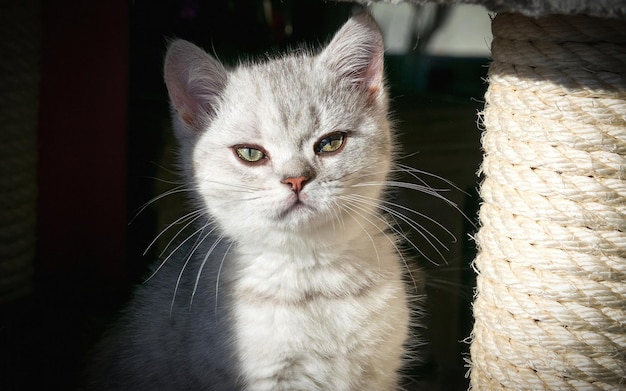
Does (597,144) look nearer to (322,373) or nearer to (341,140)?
(341,140)

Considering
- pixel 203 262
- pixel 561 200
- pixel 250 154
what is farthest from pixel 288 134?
pixel 561 200

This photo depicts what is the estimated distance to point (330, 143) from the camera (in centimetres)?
141

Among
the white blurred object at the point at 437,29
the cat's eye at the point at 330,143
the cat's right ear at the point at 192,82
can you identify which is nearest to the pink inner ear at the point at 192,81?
the cat's right ear at the point at 192,82

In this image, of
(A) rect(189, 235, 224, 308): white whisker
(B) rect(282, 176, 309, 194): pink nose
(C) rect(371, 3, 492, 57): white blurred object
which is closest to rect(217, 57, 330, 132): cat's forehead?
(B) rect(282, 176, 309, 194): pink nose

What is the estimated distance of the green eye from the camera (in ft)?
4.57

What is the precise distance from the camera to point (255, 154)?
4.58 ft

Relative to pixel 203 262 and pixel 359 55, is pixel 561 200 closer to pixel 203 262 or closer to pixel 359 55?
pixel 359 55

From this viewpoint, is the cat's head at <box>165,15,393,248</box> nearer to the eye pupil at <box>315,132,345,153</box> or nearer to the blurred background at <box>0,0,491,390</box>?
the eye pupil at <box>315,132,345,153</box>

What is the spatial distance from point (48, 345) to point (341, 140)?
1096 millimetres

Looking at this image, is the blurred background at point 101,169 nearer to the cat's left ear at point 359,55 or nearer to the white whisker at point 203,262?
the cat's left ear at point 359,55

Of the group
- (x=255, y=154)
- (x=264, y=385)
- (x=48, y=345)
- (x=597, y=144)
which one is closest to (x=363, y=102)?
(x=255, y=154)

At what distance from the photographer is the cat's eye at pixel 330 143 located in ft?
4.56

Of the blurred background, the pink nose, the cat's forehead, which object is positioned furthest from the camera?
the blurred background

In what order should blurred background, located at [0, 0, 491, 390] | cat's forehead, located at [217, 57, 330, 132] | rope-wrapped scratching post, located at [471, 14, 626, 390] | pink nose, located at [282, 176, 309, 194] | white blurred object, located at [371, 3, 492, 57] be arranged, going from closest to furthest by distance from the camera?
rope-wrapped scratching post, located at [471, 14, 626, 390]
pink nose, located at [282, 176, 309, 194]
cat's forehead, located at [217, 57, 330, 132]
blurred background, located at [0, 0, 491, 390]
white blurred object, located at [371, 3, 492, 57]
